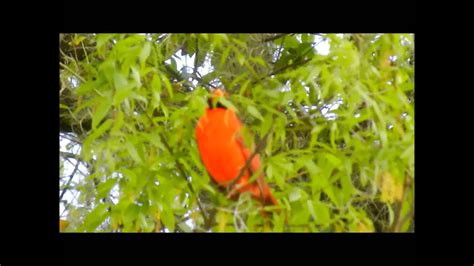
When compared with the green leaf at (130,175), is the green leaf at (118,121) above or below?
above

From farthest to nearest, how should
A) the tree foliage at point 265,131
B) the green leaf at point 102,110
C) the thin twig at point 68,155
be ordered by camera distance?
the thin twig at point 68,155
the green leaf at point 102,110
the tree foliage at point 265,131

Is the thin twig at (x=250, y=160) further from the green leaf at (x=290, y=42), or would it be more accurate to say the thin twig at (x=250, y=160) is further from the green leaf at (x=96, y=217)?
the green leaf at (x=96, y=217)

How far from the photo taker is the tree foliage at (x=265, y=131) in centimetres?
187

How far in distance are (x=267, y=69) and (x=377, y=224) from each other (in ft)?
1.71

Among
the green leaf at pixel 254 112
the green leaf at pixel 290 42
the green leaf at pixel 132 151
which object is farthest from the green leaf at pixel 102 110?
the green leaf at pixel 290 42

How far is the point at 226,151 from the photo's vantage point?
192 cm

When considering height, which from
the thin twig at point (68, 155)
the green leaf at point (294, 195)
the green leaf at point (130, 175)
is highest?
the thin twig at point (68, 155)

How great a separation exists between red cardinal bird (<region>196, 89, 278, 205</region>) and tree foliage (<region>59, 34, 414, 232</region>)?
0.08 ft

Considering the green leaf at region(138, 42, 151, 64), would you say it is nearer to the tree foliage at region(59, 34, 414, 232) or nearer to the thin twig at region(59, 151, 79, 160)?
the tree foliage at region(59, 34, 414, 232)

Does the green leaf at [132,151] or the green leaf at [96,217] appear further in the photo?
the green leaf at [96,217]

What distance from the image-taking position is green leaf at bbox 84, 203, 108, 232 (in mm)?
2071
